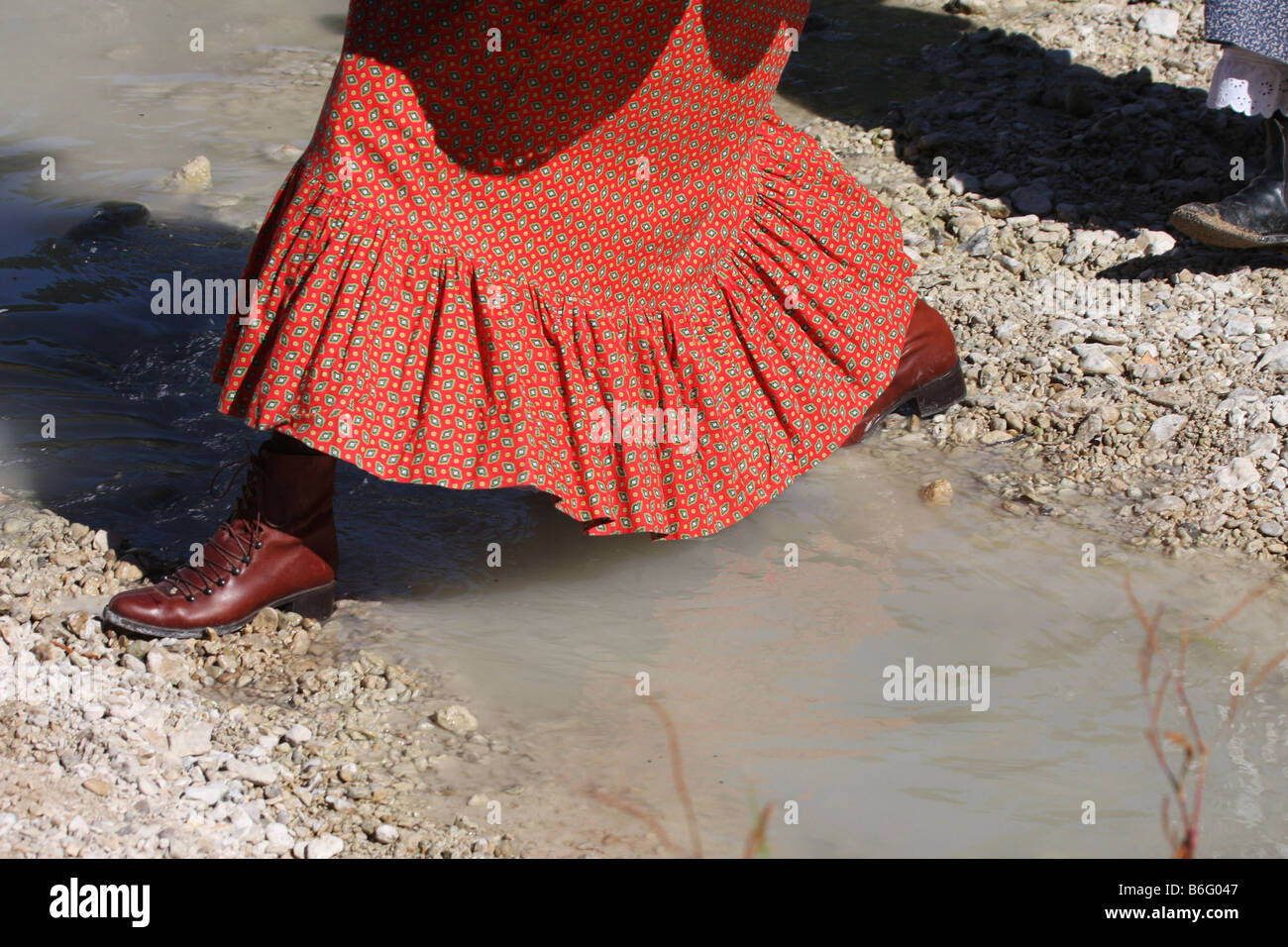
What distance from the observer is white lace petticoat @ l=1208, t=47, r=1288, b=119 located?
3.63m

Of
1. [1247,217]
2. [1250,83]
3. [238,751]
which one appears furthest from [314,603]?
[1250,83]

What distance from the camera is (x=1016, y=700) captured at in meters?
2.29

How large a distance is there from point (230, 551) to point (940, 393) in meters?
1.71

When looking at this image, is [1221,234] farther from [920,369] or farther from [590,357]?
[590,357]

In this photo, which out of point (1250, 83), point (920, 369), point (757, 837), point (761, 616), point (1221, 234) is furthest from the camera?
point (1250, 83)

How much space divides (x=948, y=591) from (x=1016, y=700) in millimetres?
379

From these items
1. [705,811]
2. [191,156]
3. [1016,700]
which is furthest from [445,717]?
[191,156]

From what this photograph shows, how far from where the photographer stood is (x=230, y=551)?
2.36m

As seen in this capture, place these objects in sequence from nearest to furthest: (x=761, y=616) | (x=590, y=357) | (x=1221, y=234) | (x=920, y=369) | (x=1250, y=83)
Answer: (x=590, y=357) → (x=761, y=616) → (x=920, y=369) → (x=1221, y=234) → (x=1250, y=83)

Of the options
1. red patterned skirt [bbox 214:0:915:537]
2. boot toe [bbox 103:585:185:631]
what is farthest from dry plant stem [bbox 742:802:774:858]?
boot toe [bbox 103:585:185:631]

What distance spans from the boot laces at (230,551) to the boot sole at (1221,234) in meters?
2.53

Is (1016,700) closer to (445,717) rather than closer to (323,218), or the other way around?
(445,717)

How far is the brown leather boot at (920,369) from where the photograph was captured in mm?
2996

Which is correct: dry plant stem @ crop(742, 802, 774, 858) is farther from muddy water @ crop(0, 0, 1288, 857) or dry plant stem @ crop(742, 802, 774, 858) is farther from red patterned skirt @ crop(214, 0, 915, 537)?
red patterned skirt @ crop(214, 0, 915, 537)
